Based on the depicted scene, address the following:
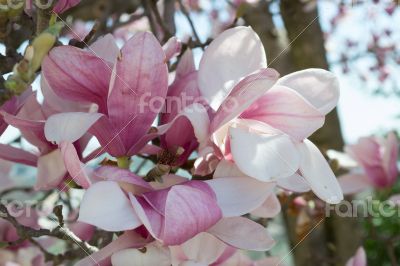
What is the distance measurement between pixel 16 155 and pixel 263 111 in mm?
278

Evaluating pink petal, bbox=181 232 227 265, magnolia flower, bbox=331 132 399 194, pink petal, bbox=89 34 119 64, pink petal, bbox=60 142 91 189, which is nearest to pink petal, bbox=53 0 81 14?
pink petal, bbox=89 34 119 64

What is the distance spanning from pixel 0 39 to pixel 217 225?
0.32 meters

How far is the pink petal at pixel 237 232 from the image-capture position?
0.53m

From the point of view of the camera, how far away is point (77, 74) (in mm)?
556

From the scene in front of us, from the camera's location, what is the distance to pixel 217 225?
0.53 m

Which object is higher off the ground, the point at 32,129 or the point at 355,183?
the point at 32,129

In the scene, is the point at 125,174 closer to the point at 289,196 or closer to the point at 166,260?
the point at 166,260

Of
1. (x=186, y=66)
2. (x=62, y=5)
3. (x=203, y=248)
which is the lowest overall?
(x=203, y=248)

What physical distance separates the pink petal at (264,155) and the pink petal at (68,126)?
13cm

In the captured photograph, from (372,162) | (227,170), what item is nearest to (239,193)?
(227,170)

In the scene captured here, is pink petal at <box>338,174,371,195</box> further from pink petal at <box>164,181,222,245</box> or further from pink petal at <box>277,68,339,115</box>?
pink petal at <box>164,181,222,245</box>

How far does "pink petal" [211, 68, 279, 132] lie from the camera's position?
52 cm

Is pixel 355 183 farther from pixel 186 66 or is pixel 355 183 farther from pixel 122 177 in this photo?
pixel 122 177

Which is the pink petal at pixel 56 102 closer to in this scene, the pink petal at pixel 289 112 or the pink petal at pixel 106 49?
the pink petal at pixel 106 49
